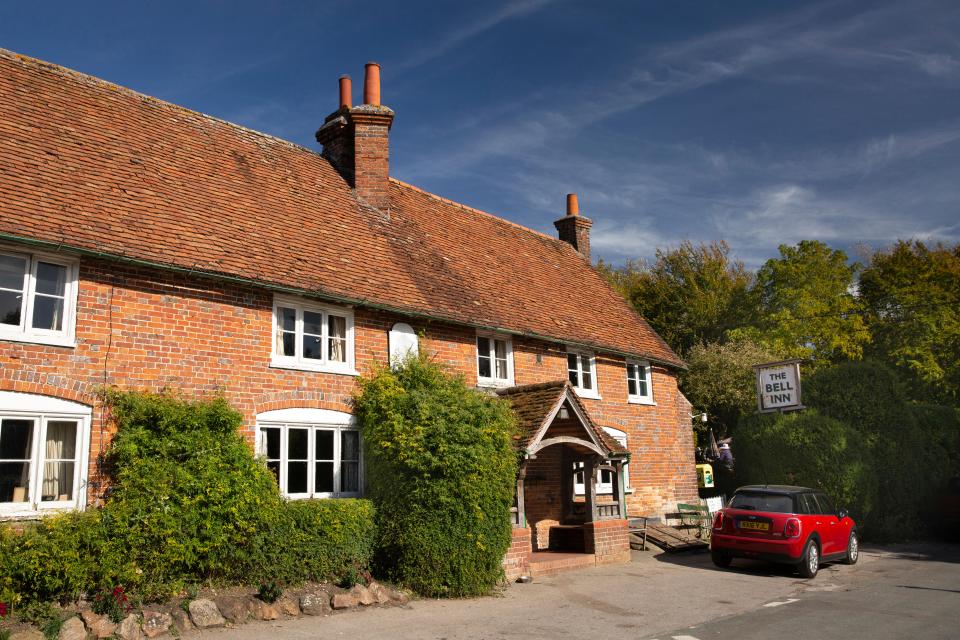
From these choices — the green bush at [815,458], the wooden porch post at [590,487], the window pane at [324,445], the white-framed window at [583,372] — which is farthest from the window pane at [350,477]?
the green bush at [815,458]

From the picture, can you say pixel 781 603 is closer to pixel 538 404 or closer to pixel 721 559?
pixel 721 559

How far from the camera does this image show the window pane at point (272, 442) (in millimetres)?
12848

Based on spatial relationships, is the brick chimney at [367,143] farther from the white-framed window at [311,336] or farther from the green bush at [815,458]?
the green bush at [815,458]

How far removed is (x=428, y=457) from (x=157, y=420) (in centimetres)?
410

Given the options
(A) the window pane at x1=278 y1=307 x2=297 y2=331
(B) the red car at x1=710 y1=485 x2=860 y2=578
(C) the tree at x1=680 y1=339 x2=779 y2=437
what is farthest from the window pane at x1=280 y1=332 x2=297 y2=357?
(C) the tree at x1=680 y1=339 x2=779 y2=437

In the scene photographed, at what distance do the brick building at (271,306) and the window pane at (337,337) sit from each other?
0.09 feet

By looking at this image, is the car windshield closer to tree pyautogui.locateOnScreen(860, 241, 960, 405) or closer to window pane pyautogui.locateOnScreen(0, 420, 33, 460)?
window pane pyautogui.locateOnScreen(0, 420, 33, 460)

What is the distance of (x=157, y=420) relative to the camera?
11.0m

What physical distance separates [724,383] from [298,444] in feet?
72.8

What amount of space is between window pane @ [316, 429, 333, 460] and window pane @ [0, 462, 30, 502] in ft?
14.8

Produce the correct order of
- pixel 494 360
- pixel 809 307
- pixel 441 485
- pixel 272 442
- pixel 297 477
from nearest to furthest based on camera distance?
pixel 441 485
pixel 272 442
pixel 297 477
pixel 494 360
pixel 809 307

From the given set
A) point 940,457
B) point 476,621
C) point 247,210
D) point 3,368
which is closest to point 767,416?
point 940,457

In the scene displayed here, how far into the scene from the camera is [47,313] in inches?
431

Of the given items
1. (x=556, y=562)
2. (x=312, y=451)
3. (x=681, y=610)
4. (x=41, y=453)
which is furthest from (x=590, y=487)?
(x=41, y=453)
